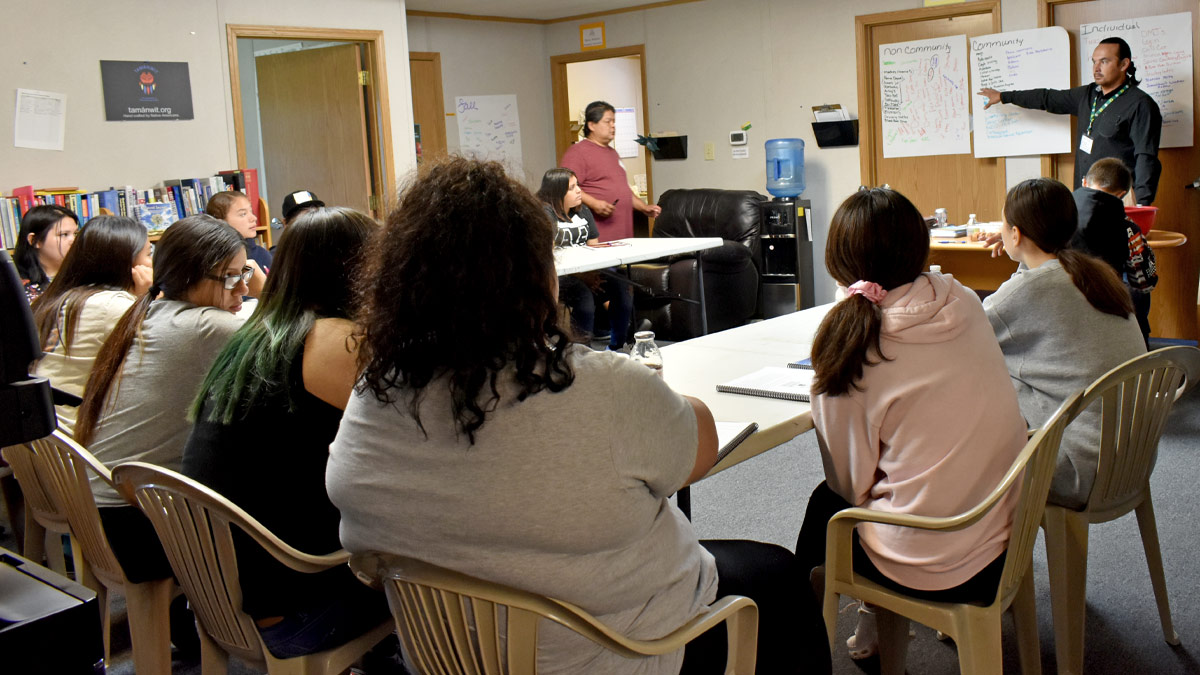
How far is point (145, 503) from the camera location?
1.75 meters

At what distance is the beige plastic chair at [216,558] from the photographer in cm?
163

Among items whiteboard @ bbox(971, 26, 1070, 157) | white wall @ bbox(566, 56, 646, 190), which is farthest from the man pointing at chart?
white wall @ bbox(566, 56, 646, 190)

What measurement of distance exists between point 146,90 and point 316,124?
1484mm

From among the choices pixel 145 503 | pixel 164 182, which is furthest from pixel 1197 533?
pixel 164 182

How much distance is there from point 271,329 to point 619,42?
7.08m

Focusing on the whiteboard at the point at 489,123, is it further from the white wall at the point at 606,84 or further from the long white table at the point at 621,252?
the long white table at the point at 621,252

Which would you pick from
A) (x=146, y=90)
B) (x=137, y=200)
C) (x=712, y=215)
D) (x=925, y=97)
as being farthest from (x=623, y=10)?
(x=137, y=200)

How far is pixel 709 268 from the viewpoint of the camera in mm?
6730

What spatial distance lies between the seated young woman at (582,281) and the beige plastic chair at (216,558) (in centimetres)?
401

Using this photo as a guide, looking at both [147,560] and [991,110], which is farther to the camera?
[991,110]

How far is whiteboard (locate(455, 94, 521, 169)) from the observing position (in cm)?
830

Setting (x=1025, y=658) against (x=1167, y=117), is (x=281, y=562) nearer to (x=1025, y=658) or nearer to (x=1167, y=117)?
(x=1025, y=658)

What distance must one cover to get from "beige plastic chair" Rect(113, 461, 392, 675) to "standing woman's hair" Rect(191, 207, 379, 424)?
0.51 ft

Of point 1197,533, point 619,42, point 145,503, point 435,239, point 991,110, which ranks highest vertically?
point 619,42
